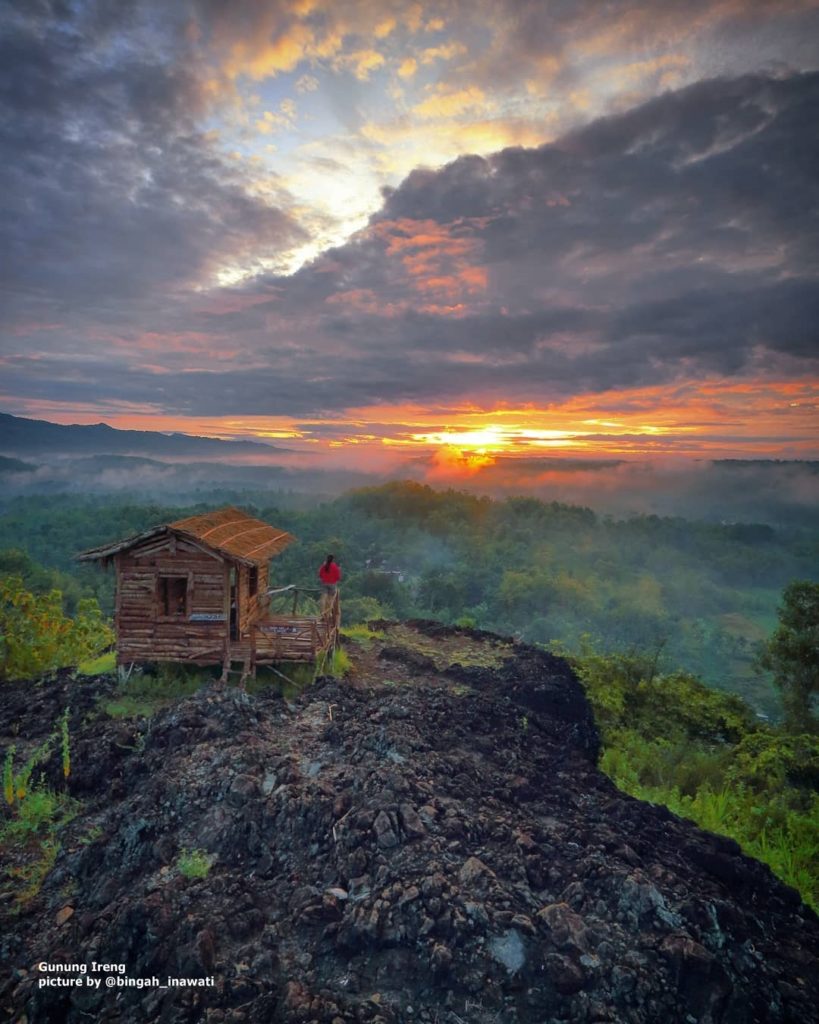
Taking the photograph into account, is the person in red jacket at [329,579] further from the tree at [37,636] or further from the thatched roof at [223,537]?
the tree at [37,636]

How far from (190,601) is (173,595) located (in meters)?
1.30

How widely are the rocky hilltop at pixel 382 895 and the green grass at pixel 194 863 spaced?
0.26ft

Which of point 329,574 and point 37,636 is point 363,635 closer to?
point 329,574

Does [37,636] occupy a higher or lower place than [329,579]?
lower

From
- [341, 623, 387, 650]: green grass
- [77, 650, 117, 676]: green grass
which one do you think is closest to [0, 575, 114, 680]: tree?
[77, 650, 117, 676]: green grass

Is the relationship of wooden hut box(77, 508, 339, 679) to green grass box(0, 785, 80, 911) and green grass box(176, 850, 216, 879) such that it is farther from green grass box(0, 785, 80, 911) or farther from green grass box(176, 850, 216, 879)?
green grass box(176, 850, 216, 879)

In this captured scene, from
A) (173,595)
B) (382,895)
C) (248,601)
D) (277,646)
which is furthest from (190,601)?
(382,895)

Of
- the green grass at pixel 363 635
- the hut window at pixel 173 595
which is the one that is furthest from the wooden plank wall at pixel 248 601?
the green grass at pixel 363 635

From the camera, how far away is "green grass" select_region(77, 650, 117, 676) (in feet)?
53.8

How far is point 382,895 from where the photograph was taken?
7.52 metres

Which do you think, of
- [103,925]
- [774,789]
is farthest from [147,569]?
[774,789]

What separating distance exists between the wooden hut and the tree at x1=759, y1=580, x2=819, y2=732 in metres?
17.8

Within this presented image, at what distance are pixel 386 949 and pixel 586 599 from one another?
62.1 meters

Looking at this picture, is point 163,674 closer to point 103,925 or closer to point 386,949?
point 103,925
